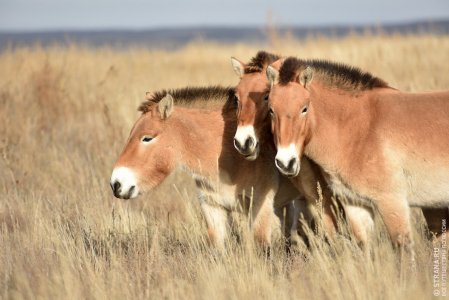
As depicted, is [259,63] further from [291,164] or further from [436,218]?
[436,218]

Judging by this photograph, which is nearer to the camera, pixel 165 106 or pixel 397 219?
pixel 397 219

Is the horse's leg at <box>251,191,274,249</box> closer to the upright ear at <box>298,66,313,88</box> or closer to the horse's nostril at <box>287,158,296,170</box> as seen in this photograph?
the horse's nostril at <box>287,158,296,170</box>

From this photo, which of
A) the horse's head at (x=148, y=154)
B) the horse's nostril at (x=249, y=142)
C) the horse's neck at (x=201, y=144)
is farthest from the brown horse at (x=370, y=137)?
the horse's head at (x=148, y=154)

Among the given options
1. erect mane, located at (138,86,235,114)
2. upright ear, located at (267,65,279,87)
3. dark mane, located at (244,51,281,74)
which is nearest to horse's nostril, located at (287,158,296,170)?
upright ear, located at (267,65,279,87)

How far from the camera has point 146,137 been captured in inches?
277

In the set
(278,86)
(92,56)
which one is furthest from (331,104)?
(92,56)

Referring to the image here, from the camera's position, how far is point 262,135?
6.96 metres

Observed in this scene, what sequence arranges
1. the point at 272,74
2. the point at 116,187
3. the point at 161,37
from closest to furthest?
the point at 272,74 → the point at 116,187 → the point at 161,37

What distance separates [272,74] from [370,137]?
1041 mm

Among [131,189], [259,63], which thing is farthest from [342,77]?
[131,189]

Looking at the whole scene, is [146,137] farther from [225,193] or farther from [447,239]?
[447,239]

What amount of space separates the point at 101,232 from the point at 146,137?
1.33 meters

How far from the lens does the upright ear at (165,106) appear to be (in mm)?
7047

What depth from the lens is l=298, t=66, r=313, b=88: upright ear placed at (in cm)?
631
